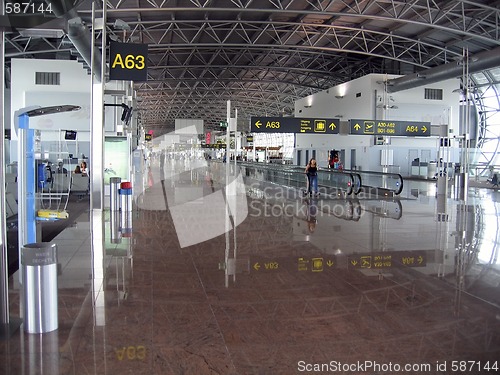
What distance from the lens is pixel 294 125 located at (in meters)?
31.8

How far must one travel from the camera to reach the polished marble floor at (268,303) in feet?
13.1

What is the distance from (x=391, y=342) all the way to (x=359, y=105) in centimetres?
3640

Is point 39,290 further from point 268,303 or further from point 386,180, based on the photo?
point 386,180

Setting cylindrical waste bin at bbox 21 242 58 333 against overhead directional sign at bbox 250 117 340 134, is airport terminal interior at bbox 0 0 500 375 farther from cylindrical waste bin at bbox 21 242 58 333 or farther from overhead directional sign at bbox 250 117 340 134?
overhead directional sign at bbox 250 117 340 134

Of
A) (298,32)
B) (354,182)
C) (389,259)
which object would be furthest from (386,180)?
(298,32)

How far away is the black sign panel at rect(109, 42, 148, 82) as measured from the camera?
13.4m

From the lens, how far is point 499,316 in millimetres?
5129

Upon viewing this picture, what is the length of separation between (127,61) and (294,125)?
63.7ft

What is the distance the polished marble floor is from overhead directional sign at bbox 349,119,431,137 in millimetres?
21627

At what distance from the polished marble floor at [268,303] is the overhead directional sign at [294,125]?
65.5 feet

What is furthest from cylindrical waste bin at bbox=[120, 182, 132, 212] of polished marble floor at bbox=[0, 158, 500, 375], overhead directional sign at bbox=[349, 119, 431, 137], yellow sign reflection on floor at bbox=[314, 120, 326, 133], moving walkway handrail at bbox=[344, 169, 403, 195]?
overhead directional sign at bbox=[349, 119, 431, 137]

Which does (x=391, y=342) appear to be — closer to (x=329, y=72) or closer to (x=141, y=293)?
(x=141, y=293)

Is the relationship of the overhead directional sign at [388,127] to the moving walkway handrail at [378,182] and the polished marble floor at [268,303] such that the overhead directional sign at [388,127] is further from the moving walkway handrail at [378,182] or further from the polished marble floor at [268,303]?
the polished marble floor at [268,303]

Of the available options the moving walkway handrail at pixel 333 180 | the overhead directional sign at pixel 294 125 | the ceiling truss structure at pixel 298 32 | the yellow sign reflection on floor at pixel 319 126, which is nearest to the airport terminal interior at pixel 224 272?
the moving walkway handrail at pixel 333 180
